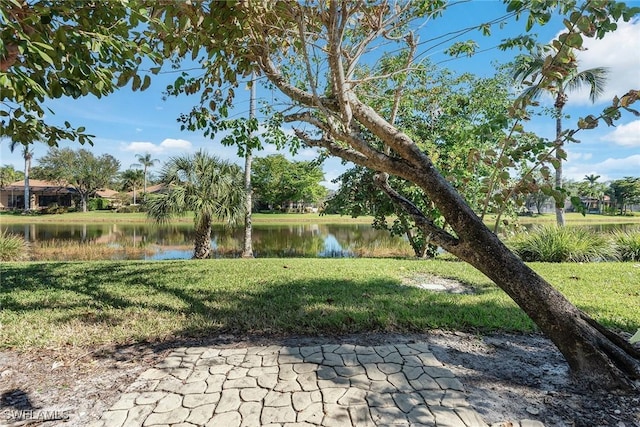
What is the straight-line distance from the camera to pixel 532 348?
125 inches

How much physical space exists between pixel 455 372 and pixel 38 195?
192ft

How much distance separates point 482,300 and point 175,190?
8.60 m

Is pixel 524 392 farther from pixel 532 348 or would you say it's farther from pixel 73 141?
pixel 73 141

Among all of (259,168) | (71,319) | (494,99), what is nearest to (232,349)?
(71,319)

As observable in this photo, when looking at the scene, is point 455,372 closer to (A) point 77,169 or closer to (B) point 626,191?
(A) point 77,169

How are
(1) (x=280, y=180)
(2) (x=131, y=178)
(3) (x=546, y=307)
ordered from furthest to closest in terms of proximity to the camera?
(2) (x=131, y=178), (1) (x=280, y=180), (3) (x=546, y=307)

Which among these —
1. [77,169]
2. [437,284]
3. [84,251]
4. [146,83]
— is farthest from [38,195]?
[437,284]

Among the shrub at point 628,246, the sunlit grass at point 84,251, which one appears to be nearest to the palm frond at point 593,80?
the shrub at point 628,246

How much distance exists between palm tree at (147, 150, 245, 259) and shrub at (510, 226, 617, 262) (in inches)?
319

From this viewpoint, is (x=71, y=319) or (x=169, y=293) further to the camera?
(x=169, y=293)

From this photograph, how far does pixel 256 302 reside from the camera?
443 cm

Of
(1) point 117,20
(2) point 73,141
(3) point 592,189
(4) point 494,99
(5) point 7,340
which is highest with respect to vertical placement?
(4) point 494,99

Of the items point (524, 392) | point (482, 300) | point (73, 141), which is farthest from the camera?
point (482, 300)

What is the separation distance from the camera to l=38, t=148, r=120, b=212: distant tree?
136 ft
